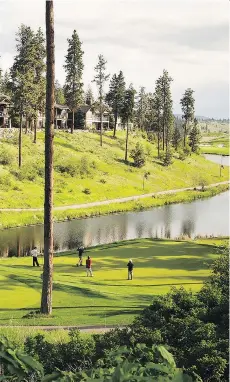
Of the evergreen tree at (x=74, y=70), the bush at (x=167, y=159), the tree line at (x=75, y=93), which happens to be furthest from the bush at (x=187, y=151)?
the evergreen tree at (x=74, y=70)

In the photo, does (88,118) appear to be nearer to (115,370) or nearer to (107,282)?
(107,282)

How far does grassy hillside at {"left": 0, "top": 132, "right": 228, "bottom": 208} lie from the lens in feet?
216

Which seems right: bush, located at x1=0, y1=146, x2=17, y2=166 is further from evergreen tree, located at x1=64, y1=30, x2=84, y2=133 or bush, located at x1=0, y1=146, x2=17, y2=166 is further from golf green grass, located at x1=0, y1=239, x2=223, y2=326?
golf green grass, located at x1=0, y1=239, x2=223, y2=326

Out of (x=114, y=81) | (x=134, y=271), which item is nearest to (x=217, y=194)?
(x=114, y=81)

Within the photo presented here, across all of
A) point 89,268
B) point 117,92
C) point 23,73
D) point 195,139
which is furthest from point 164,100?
point 89,268

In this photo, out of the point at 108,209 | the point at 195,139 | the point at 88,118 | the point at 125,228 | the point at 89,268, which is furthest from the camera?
the point at 195,139

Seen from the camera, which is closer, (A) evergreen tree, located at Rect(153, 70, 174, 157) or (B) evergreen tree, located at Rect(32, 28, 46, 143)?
(B) evergreen tree, located at Rect(32, 28, 46, 143)

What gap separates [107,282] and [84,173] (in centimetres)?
5183

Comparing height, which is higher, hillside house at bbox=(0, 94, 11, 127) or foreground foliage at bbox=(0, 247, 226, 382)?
hillside house at bbox=(0, 94, 11, 127)

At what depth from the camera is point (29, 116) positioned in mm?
78062

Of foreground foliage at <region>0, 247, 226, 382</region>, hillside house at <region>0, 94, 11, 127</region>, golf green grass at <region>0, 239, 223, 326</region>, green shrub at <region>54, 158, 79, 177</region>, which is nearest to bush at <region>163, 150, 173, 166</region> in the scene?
green shrub at <region>54, 158, 79, 177</region>

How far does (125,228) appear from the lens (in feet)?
186

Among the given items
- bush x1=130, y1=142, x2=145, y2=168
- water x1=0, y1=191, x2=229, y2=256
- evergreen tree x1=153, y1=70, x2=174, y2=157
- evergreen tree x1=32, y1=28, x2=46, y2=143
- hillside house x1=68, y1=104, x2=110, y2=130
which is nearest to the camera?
water x1=0, y1=191, x2=229, y2=256

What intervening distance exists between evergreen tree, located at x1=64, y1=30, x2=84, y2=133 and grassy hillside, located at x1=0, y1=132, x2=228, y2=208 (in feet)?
24.3
